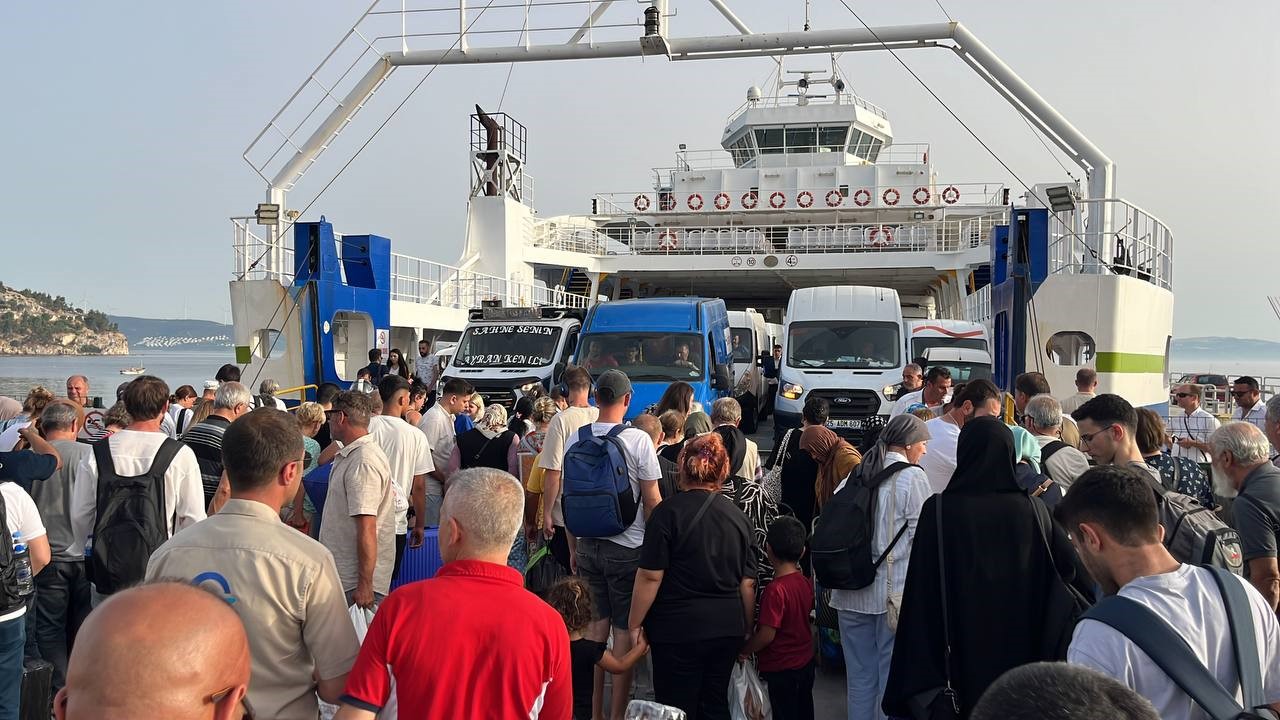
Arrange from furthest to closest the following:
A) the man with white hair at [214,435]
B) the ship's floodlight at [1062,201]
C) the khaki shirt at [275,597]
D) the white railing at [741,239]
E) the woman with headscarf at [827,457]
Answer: the white railing at [741,239] → the ship's floodlight at [1062,201] → the woman with headscarf at [827,457] → the man with white hair at [214,435] → the khaki shirt at [275,597]

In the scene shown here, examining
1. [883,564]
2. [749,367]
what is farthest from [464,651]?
[749,367]

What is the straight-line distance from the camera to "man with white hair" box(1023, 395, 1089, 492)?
4656 mm

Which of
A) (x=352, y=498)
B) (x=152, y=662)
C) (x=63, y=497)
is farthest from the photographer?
(x=63, y=497)

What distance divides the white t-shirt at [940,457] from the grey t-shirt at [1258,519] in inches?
65.5

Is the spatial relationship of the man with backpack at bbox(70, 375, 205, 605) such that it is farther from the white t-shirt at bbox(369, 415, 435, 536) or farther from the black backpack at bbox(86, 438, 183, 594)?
the white t-shirt at bbox(369, 415, 435, 536)

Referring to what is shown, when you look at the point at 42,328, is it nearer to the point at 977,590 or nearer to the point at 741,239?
the point at 741,239

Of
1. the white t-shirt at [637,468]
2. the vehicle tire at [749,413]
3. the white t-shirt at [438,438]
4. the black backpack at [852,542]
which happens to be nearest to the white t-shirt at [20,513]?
the white t-shirt at [637,468]

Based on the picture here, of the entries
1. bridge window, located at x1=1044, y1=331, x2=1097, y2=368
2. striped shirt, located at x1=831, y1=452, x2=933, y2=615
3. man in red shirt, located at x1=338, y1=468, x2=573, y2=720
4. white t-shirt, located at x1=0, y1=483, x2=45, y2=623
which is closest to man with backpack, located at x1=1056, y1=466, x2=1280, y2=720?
man in red shirt, located at x1=338, y1=468, x2=573, y2=720

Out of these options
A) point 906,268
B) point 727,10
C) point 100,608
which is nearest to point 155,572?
point 100,608

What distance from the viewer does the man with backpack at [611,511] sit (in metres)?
4.67

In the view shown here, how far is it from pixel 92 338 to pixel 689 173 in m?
101

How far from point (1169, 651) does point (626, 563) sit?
9.80 feet

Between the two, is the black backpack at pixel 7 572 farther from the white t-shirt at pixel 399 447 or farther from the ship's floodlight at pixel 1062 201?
the ship's floodlight at pixel 1062 201

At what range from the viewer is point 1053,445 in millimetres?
5082
